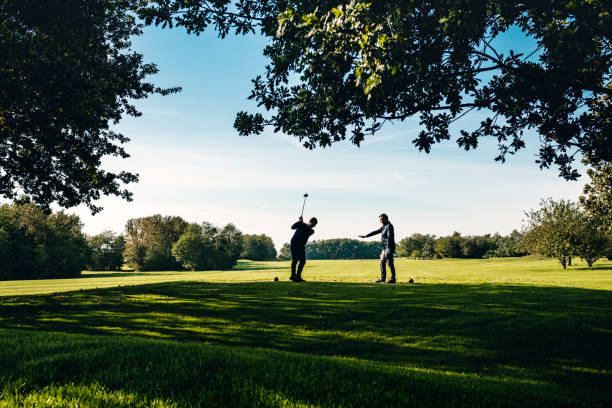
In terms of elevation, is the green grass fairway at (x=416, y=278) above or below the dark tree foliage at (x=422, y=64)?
below

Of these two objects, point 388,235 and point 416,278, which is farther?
point 416,278

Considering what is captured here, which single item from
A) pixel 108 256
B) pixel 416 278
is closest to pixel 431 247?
pixel 416 278

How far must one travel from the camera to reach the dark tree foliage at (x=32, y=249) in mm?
51938

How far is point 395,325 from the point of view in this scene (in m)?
8.41

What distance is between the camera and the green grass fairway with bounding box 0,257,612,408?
403 cm

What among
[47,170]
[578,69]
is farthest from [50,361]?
[47,170]

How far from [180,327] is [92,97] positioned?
9.33m

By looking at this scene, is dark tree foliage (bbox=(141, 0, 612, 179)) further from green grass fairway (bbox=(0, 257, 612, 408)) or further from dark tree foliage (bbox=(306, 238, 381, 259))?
dark tree foliage (bbox=(306, 238, 381, 259))

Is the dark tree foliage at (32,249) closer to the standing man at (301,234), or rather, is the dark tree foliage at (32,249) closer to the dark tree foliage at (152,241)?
the dark tree foliage at (152,241)

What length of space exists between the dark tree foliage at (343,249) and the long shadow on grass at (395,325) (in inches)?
5845

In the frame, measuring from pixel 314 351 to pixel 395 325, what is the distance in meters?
2.60

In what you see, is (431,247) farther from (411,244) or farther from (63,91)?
(63,91)

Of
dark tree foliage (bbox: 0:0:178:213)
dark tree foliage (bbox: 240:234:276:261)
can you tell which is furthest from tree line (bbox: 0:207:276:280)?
dark tree foliage (bbox: 0:0:178:213)

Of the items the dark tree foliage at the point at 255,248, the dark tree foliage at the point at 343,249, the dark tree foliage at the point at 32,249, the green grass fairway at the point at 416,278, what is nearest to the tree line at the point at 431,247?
the dark tree foliage at the point at 343,249
